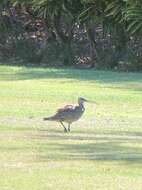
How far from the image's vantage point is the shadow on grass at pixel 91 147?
14.0 metres

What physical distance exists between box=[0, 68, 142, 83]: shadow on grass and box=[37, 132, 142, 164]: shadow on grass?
14378 mm

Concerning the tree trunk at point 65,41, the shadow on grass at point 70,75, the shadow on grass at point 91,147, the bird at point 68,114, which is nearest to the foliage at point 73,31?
the tree trunk at point 65,41

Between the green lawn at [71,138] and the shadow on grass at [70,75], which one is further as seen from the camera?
the shadow on grass at [70,75]

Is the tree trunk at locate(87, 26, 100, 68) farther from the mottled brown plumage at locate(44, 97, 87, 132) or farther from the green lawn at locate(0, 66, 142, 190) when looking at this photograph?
the mottled brown plumage at locate(44, 97, 87, 132)

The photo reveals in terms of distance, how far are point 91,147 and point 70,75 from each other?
18.6m

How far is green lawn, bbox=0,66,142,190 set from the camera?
12.1 meters

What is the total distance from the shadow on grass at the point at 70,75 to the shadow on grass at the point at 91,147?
14378 millimetres

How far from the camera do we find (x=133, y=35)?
39156 mm

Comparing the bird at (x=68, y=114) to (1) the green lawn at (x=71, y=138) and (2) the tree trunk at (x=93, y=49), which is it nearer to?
(1) the green lawn at (x=71, y=138)

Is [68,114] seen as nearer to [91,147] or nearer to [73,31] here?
[91,147]

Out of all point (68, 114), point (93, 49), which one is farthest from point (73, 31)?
point (68, 114)

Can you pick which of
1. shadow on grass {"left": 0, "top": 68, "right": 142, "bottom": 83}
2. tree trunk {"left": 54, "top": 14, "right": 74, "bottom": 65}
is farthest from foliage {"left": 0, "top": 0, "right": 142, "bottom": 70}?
shadow on grass {"left": 0, "top": 68, "right": 142, "bottom": 83}

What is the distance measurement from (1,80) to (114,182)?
19923 mm

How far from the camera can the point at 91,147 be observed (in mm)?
15219
